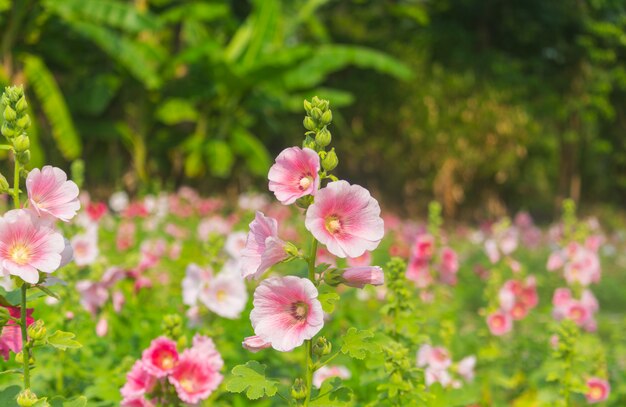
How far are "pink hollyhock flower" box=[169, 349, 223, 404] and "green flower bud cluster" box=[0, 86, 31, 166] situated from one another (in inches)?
27.7

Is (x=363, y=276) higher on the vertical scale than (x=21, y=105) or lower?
lower

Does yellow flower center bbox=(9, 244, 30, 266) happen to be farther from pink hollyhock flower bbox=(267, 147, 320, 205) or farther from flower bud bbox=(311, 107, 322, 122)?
flower bud bbox=(311, 107, 322, 122)

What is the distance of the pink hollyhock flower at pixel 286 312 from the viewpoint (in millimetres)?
1370

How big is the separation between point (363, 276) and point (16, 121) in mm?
696

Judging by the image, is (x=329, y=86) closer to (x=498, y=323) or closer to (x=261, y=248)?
(x=498, y=323)

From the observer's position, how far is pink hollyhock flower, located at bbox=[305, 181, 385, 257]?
1.35 meters

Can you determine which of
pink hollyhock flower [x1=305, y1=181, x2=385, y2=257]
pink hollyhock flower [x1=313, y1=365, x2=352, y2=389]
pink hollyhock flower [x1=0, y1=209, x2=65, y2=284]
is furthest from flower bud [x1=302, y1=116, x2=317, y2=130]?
pink hollyhock flower [x1=313, y1=365, x2=352, y2=389]

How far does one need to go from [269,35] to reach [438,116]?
461 cm

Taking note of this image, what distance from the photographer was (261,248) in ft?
4.78

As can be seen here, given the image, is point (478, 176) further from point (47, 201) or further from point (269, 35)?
point (47, 201)

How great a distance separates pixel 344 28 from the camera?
18.3 meters

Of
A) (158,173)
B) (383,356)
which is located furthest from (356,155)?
(383,356)

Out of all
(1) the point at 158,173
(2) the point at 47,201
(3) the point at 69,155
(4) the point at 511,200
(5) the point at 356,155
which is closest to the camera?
(2) the point at 47,201

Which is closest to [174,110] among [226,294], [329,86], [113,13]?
[113,13]
